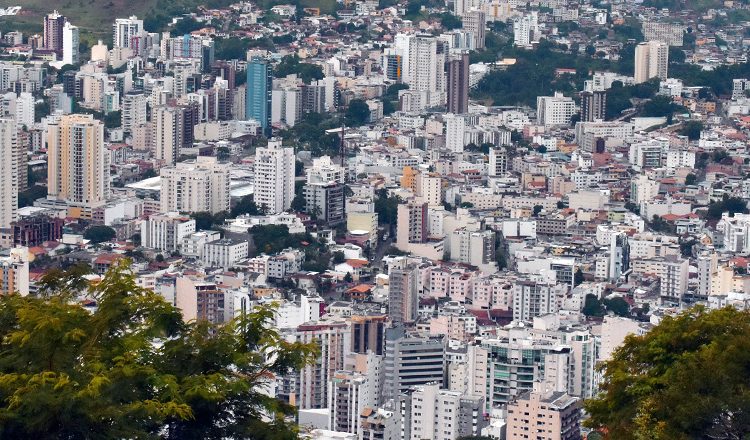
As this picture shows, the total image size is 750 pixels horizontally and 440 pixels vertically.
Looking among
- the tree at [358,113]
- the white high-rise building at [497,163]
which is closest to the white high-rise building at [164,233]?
the white high-rise building at [497,163]

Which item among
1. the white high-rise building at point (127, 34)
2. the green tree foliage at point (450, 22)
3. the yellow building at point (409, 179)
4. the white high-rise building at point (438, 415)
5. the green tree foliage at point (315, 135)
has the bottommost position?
the white high-rise building at point (438, 415)

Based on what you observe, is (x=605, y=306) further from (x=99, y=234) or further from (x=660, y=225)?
(x=99, y=234)

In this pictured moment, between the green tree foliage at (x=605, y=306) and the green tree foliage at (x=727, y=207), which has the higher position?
the green tree foliage at (x=727, y=207)

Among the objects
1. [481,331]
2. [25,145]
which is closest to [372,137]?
[25,145]

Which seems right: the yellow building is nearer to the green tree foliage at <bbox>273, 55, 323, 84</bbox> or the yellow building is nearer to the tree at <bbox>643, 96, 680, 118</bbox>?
the tree at <bbox>643, 96, 680, 118</bbox>

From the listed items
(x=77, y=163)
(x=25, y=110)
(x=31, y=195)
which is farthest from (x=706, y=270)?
(x=25, y=110)

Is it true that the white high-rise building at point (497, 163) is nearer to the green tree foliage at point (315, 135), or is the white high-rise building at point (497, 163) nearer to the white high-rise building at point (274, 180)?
the green tree foliage at point (315, 135)
